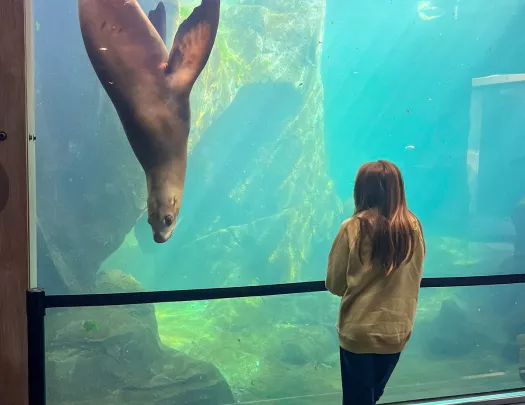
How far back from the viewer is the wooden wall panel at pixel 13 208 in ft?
5.64

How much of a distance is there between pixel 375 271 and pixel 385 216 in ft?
0.75

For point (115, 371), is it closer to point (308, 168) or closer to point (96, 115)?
point (96, 115)

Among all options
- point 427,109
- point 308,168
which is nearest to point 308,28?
point 308,168

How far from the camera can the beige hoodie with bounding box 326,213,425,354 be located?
1.72 metres

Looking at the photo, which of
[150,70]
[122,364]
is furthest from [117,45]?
[122,364]

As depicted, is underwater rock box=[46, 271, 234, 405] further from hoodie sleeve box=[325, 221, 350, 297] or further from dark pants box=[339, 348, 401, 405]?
hoodie sleeve box=[325, 221, 350, 297]

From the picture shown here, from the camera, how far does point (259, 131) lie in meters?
17.7

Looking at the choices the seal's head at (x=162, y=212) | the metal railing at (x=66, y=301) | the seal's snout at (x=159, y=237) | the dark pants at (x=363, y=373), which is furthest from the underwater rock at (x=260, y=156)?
the dark pants at (x=363, y=373)

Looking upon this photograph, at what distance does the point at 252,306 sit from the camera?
45.2 feet

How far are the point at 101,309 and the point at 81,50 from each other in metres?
3.69

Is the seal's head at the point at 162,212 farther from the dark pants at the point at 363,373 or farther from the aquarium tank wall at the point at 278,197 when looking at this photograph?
the dark pants at the point at 363,373

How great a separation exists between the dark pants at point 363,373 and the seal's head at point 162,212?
54.8 inches

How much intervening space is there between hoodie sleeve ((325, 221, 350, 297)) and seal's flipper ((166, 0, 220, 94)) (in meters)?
1.42

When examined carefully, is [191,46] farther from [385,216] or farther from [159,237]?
[385,216]
